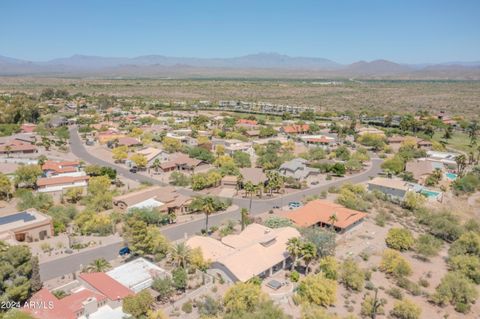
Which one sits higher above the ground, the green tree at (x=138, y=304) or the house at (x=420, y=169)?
the green tree at (x=138, y=304)

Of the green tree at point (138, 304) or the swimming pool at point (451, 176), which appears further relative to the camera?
the swimming pool at point (451, 176)

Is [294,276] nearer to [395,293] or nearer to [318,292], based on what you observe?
[318,292]

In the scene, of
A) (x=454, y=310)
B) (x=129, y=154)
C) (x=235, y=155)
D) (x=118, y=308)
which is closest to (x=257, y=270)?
(x=118, y=308)

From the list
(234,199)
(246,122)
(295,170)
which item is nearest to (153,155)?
(234,199)

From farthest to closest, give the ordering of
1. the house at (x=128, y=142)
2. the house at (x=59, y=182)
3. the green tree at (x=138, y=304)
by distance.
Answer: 1. the house at (x=128, y=142)
2. the house at (x=59, y=182)
3. the green tree at (x=138, y=304)

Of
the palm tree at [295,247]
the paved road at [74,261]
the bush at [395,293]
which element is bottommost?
the bush at [395,293]

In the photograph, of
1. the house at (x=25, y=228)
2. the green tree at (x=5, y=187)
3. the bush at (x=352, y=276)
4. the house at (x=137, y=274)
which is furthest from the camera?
the green tree at (x=5, y=187)

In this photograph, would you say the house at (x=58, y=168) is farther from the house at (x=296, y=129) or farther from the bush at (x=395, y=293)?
the house at (x=296, y=129)

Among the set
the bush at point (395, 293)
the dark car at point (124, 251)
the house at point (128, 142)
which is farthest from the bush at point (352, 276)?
the house at point (128, 142)

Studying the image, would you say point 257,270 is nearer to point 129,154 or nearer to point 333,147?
point 129,154
